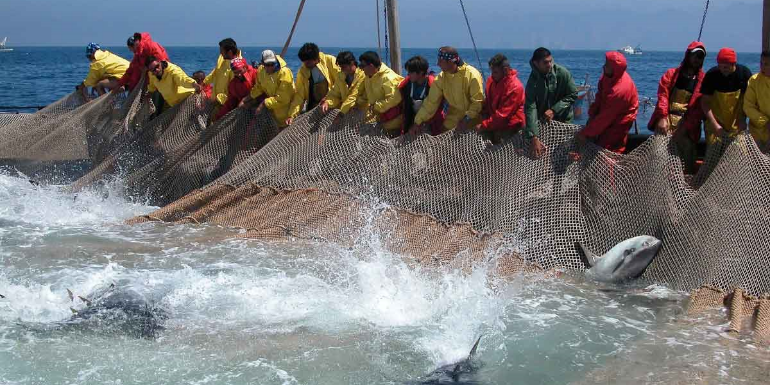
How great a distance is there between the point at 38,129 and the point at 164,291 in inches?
241

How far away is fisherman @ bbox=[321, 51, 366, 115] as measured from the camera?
10.1 meters

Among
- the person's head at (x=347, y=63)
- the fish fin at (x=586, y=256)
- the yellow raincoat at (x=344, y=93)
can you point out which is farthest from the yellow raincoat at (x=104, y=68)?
the fish fin at (x=586, y=256)

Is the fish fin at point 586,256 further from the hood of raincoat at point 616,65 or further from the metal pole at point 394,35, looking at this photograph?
the metal pole at point 394,35

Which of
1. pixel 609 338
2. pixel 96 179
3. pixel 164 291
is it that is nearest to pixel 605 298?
pixel 609 338

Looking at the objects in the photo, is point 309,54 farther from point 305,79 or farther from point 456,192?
point 456,192

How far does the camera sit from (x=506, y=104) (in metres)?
8.73

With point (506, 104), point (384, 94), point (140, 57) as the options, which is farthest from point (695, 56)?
point (140, 57)

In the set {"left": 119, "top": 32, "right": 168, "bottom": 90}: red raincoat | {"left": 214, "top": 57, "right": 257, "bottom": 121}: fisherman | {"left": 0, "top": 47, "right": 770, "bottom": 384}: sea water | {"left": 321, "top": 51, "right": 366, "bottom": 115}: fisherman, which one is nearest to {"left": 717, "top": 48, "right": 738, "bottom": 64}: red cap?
{"left": 0, "top": 47, "right": 770, "bottom": 384}: sea water

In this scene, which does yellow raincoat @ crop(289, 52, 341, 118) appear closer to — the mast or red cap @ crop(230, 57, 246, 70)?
red cap @ crop(230, 57, 246, 70)

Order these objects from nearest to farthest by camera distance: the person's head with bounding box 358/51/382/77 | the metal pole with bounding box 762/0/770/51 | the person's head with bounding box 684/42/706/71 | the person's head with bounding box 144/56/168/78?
the person's head with bounding box 684/42/706/71 < the metal pole with bounding box 762/0/770/51 < the person's head with bounding box 358/51/382/77 < the person's head with bounding box 144/56/168/78

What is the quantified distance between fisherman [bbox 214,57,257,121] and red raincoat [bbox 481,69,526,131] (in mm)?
3787

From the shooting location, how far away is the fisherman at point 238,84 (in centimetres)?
1107

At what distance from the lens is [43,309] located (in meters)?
7.05

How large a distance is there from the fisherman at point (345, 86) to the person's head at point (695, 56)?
384cm
